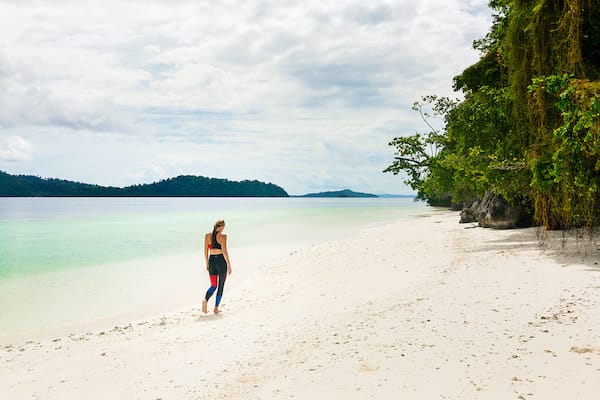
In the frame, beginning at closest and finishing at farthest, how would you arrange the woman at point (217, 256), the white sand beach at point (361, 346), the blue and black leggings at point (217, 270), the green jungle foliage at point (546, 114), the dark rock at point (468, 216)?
the white sand beach at point (361, 346) < the green jungle foliage at point (546, 114) < the woman at point (217, 256) < the blue and black leggings at point (217, 270) < the dark rock at point (468, 216)

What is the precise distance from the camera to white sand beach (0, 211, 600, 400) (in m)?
5.67

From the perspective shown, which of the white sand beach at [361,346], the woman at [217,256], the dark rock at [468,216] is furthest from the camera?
the dark rock at [468,216]

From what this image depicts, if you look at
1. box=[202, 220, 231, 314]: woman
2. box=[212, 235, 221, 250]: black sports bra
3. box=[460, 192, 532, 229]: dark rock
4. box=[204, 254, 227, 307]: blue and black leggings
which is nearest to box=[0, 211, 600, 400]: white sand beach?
box=[204, 254, 227, 307]: blue and black leggings

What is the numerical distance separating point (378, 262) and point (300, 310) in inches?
278

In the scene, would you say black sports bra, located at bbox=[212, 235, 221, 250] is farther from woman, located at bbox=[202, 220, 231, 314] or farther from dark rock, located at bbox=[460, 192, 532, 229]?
dark rock, located at bbox=[460, 192, 532, 229]

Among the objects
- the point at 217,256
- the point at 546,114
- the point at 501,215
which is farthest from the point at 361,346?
the point at 501,215

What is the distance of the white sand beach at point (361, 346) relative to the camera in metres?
5.67

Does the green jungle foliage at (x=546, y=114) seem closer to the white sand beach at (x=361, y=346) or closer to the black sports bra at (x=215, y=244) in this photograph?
the white sand beach at (x=361, y=346)

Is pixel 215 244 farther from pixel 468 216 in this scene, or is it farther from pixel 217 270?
pixel 468 216

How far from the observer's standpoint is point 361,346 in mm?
7086

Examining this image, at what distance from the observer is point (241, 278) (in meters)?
17.8

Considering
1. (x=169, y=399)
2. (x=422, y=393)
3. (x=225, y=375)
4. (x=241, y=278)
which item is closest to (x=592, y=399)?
(x=422, y=393)

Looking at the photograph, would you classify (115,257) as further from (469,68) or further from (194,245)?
(469,68)

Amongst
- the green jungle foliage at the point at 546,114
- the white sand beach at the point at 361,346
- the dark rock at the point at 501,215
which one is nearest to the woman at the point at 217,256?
the white sand beach at the point at 361,346
